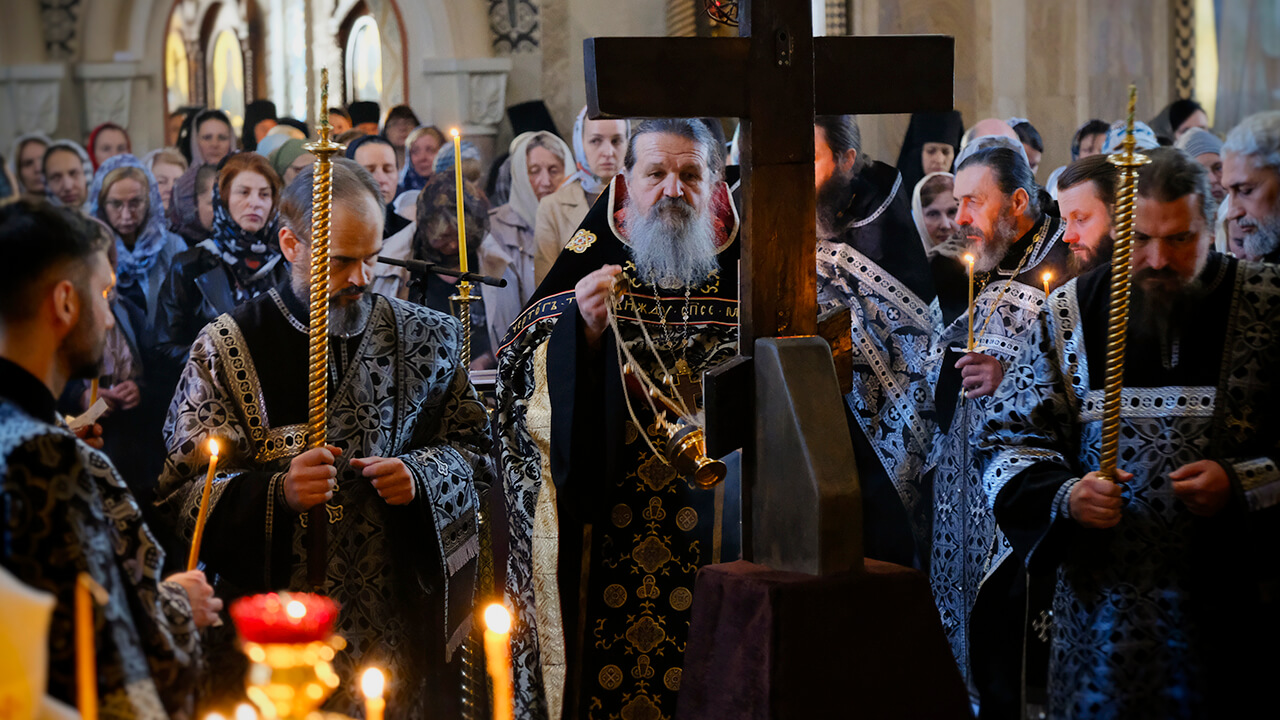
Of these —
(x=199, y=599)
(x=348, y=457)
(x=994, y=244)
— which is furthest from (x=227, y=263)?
(x=199, y=599)

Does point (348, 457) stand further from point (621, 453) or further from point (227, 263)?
point (227, 263)

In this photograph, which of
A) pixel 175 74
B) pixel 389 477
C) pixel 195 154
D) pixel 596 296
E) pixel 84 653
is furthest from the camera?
pixel 175 74

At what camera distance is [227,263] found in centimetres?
607

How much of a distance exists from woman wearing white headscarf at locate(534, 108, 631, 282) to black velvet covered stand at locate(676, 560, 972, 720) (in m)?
4.32

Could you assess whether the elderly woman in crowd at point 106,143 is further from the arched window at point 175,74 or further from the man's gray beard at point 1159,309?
the man's gray beard at point 1159,309

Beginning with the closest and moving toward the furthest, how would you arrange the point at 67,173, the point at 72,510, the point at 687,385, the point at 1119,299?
the point at 72,510 < the point at 1119,299 < the point at 687,385 < the point at 67,173

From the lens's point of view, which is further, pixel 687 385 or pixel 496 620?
pixel 687 385

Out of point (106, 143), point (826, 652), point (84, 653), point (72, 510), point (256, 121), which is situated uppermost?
point (256, 121)

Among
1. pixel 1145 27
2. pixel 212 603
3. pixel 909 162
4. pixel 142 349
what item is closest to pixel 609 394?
pixel 212 603

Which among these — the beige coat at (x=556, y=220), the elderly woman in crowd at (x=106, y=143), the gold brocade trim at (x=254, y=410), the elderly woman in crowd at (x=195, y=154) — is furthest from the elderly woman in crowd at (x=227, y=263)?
the gold brocade trim at (x=254, y=410)

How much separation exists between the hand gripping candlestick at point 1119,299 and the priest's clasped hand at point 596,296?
1.24 meters

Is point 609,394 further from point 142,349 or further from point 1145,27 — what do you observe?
point 1145,27

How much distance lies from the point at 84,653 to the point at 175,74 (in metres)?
6.20

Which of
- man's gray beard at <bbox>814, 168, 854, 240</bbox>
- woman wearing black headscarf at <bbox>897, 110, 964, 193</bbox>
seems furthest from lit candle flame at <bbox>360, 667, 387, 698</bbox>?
woman wearing black headscarf at <bbox>897, 110, 964, 193</bbox>
